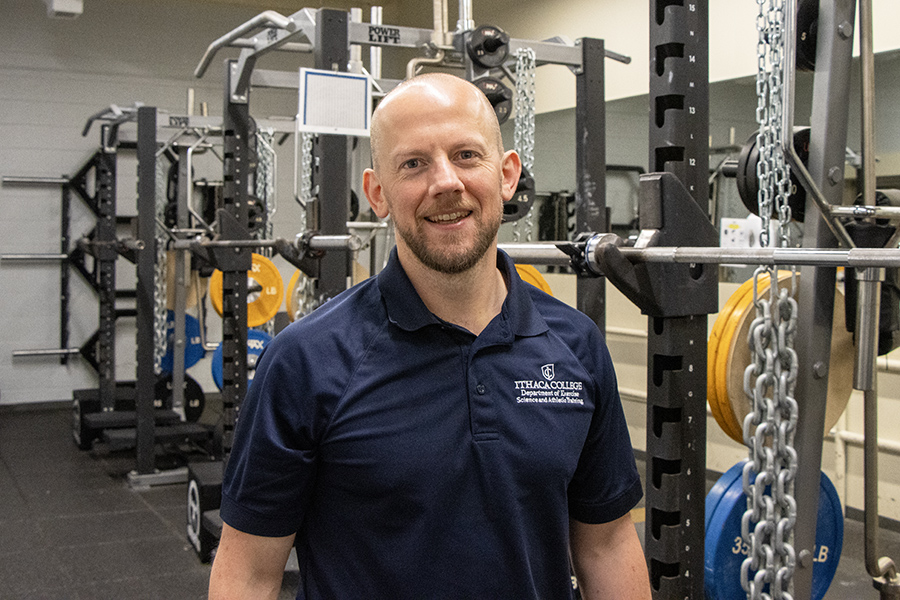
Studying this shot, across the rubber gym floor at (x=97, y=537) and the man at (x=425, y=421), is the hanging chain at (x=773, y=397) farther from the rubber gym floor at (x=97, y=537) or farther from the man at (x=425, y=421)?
the rubber gym floor at (x=97, y=537)

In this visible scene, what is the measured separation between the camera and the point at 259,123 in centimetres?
562

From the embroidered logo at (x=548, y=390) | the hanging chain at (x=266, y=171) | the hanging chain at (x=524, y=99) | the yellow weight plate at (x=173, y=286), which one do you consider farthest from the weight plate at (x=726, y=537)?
the yellow weight plate at (x=173, y=286)

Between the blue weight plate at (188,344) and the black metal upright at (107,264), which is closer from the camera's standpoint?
the black metal upright at (107,264)

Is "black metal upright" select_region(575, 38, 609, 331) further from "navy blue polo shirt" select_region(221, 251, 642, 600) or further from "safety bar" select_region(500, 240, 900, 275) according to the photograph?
"navy blue polo shirt" select_region(221, 251, 642, 600)

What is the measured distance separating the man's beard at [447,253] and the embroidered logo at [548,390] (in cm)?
19

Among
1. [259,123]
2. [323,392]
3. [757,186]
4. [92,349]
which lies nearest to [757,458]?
[757,186]

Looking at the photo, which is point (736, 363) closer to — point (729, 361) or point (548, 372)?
point (729, 361)

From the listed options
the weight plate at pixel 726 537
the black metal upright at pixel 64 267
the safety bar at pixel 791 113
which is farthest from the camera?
the black metal upright at pixel 64 267

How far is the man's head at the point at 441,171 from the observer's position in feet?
4.06

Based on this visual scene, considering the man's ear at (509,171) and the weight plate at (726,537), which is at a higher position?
the man's ear at (509,171)

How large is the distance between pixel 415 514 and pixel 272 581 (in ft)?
0.79

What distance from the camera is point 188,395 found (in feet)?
22.3

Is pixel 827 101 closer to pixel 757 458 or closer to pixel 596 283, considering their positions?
pixel 757 458

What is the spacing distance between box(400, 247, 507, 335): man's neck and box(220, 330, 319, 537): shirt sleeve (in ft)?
0.73
